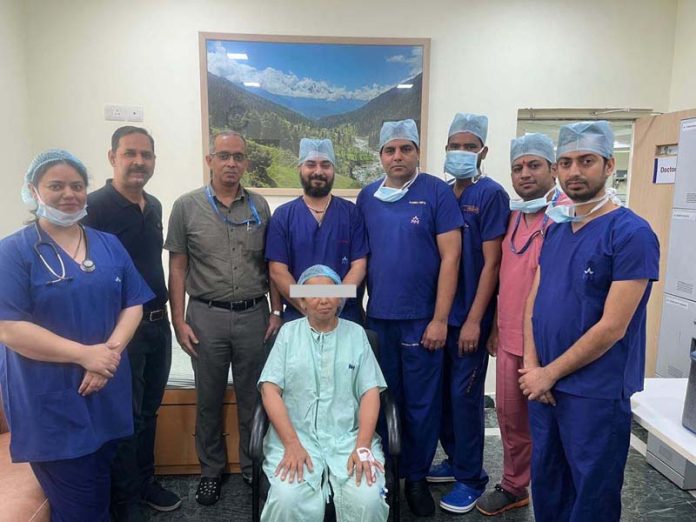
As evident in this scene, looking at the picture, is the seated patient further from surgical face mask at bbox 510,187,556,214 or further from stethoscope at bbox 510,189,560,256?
surgical face mask at bbox 510,187,556,214

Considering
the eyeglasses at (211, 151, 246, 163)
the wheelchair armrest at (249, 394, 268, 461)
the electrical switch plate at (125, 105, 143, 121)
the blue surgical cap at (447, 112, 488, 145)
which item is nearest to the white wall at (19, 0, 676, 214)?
the electrical switch plate at (125, 105, 143, 121)

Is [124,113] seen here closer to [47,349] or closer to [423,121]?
[423,121]

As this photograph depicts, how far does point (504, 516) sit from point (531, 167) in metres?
1.63

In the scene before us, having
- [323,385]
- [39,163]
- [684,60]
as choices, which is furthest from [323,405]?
[684,60]

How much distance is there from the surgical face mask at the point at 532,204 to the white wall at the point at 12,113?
3.20 m

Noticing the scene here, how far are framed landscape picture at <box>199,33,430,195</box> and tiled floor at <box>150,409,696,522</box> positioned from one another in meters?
2.12

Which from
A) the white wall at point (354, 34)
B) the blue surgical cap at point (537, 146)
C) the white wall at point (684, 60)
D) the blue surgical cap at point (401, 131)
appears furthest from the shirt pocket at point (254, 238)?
the white wall at point (684, 60)

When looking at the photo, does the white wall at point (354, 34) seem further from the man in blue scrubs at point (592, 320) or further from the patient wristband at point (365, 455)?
the patient wristband at point (365, 455)

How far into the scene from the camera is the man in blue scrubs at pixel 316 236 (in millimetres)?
2100

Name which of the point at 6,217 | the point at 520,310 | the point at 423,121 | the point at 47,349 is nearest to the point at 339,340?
the point at 520,310

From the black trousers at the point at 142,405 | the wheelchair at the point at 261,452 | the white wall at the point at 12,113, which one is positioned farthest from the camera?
the white wall at the point at 12,113

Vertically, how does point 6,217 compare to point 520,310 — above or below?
above

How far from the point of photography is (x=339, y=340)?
6.07 ft

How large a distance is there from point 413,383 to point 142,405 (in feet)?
4.04
